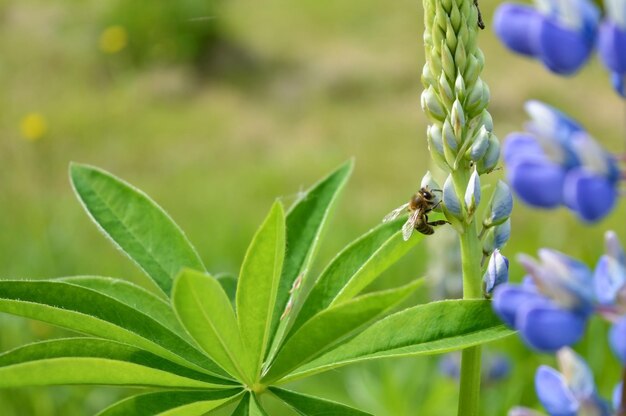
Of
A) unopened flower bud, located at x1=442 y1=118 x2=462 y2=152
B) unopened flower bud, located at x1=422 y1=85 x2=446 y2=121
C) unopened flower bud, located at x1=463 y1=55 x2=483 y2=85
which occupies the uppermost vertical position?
unopened flower bud, located at x1=463 y1=55 x2=483 y2=85

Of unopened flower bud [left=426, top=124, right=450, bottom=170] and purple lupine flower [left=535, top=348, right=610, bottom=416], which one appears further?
unopened flower bud [left=426, top=124, right=450, bottom=170]

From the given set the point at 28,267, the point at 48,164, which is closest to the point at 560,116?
the point at 28,267

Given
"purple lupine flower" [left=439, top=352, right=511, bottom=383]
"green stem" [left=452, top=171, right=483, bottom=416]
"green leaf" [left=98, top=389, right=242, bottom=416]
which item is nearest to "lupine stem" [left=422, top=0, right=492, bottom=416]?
"green stem" [left=452, top=171, right=483, bottom=416]

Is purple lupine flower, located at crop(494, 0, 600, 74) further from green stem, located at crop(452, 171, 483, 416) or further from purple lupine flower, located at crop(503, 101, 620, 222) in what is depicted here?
green stem, located at crop(452, 171, 483, 416)

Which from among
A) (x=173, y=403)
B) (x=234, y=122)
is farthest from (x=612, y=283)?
(x=234, y=122)

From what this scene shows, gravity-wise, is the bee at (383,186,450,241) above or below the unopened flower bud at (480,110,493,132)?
below

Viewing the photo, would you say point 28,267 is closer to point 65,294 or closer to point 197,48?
point 65,294
